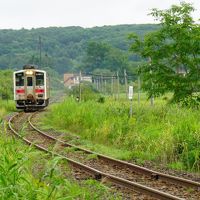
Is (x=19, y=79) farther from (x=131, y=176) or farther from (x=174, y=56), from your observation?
(x=131, y=176)

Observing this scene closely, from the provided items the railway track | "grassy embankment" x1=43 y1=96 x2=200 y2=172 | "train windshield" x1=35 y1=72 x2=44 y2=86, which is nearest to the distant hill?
"train windshield" x1=35 y1=72 x2=44 y2=86

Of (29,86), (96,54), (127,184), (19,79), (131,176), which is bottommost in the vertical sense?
(131,176)

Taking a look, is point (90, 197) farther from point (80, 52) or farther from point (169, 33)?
point (80, 52)

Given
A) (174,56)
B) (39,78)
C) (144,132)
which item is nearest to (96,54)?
(39,78)

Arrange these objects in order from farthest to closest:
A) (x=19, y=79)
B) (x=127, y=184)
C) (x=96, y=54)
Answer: (x=96, y=54), (x=19, y=79), (x=127, y=184)

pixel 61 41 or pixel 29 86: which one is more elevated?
pixel 61 41

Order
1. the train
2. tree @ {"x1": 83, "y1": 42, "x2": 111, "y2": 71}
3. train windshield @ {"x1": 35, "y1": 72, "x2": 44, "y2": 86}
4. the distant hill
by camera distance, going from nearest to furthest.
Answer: the train, train windshield @ {"x1": 35, "y1": 72, "x2": 44, "y2": 86}, tree @ {"x1": 83, "y1": 42, "x2": 111, "y2": 71}, the distant hill

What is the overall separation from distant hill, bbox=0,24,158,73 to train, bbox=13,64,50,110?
76.3 metres

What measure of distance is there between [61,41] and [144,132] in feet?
408

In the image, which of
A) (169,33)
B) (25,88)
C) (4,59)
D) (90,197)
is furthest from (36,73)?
(4,59)

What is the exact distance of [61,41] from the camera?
13588 centimetres

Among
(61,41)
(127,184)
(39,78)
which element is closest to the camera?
(127,184)

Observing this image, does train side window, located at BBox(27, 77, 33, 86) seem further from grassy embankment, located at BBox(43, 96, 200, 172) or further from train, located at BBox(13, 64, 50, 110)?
grassy embankment, located at BBox(43, 96, 200, 172)

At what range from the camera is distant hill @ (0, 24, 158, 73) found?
118 meters
